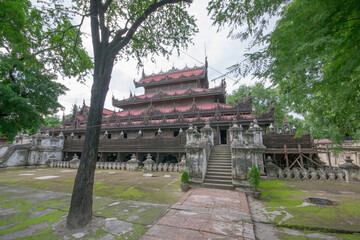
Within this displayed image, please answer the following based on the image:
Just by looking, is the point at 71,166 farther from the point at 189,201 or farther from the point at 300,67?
the point at 300,67

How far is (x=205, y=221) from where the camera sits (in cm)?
385

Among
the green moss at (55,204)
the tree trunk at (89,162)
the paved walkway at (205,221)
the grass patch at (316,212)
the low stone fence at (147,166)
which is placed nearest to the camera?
the paved walkway at (205,221)

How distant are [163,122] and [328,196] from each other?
15.2 metres

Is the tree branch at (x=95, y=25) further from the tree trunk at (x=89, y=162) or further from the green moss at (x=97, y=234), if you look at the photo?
the green moss at (x=97, y=234)

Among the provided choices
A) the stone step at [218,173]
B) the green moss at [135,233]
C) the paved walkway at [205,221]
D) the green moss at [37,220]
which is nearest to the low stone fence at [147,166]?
the stone step at [218,173]

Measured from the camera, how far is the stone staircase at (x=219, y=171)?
7390 millimetres

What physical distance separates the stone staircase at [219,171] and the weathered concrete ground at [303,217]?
1542mm

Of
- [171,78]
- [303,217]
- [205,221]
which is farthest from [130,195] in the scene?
[171,78]

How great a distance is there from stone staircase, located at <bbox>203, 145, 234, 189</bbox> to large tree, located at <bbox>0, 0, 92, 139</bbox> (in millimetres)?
8211

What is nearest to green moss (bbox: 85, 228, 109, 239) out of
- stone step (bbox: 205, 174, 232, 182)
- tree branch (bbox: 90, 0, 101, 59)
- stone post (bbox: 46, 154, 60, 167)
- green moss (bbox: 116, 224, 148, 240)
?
green moss (bbox: 116, 224, 148, 240)

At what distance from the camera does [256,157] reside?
10.0 meters

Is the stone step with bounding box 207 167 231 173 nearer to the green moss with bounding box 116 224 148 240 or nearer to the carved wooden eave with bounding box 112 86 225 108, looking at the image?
the green moss with bounding box 116 224 148 240

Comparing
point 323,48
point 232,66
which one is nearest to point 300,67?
point 323,48

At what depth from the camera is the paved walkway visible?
3230 millimetres
